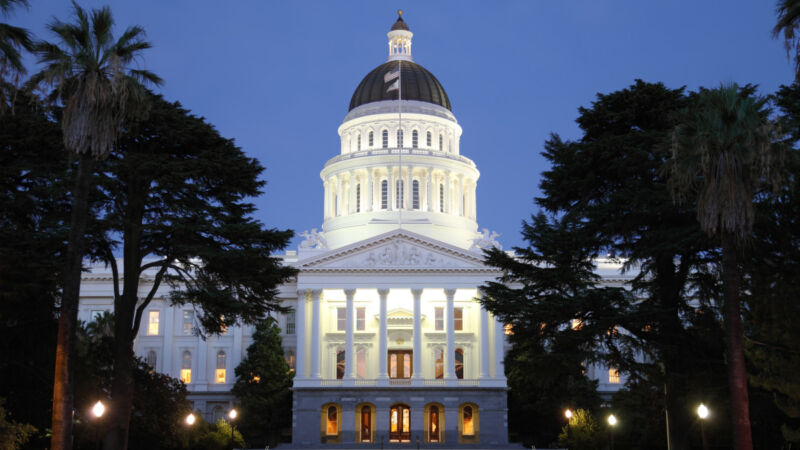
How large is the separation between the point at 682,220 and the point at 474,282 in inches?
1700

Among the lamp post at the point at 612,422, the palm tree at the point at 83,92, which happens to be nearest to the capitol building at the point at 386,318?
the lamp post at the point at 612,422

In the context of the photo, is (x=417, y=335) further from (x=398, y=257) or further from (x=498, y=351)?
(x=498, y=351)

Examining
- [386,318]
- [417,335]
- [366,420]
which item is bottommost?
[366,420]

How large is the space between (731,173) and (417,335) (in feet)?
168

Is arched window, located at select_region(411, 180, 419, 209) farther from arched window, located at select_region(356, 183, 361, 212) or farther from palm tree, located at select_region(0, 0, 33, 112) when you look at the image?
palm tree, located at select_region(0, 0, 33, 112)

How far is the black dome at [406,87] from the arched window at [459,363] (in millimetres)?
27793

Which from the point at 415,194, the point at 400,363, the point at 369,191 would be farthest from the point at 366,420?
the point at 415,194

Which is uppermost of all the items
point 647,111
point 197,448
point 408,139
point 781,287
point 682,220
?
point 408,139

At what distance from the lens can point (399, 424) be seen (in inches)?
2992

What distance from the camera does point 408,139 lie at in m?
94.8

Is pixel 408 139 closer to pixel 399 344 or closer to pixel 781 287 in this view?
pixel 399 344

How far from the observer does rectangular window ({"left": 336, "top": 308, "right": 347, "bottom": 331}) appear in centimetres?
8231

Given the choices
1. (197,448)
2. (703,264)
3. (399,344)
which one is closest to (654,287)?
(703,264)

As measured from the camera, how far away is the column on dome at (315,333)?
7531 cm
